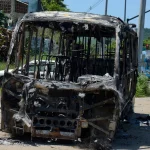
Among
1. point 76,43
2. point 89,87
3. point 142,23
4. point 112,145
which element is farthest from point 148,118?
point 142,23

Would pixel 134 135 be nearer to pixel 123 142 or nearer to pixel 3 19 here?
pixel 123 142

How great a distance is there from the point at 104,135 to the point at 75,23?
2.14m

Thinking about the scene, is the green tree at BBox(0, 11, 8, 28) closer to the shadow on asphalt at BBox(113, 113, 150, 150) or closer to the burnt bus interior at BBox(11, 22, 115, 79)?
the shadow on asphalt at BBox(113, 113, 150, 150)

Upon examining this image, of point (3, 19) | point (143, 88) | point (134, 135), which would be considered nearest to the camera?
point (134, 135)

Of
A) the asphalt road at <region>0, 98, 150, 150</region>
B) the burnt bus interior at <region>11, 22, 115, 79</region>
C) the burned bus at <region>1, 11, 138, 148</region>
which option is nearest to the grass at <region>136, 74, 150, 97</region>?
the asphalt road at <region>0, 98, 150, 150</region>

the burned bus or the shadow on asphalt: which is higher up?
the burned bus

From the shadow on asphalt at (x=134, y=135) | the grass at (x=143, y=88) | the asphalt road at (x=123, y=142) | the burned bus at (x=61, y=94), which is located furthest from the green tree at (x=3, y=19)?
the burned bus at (x=61, y=94)

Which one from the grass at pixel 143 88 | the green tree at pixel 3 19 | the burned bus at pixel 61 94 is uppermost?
the green tree at pixel 3 19

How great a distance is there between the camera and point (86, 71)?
10.7 meters

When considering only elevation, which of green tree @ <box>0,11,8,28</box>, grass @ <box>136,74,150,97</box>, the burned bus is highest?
green tree @ <box>0,11,8,28</box>

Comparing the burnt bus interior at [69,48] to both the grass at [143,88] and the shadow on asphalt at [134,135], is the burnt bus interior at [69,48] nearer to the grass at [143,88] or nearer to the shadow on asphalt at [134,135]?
the shadow on asphalt at [134,135]

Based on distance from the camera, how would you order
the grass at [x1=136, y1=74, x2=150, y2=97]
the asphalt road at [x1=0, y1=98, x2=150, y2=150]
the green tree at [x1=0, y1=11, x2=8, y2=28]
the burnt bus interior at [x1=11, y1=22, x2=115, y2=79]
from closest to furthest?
the asphalt road at [x1=0, y1=98, x2=150, y2=150] → the burnt bus interior at [x1=11, y1=22, x2=115, y2=79] → the grass at [x1=136, y1=74, x2=150, y2=97] → the green tree at [x1=0, y1=11, x2=8, y2=28]

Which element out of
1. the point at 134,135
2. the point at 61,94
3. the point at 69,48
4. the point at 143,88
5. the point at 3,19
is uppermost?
the point at 3,19

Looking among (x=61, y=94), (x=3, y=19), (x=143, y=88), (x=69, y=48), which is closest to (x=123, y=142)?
(x=61, y=94)
